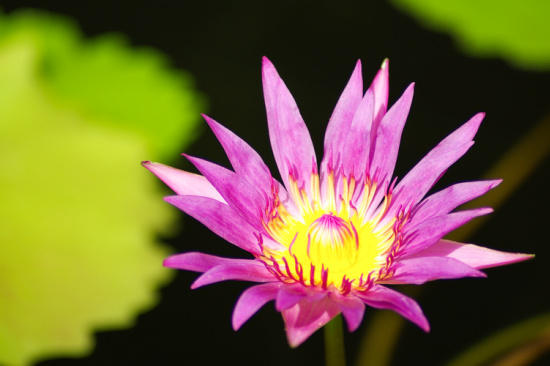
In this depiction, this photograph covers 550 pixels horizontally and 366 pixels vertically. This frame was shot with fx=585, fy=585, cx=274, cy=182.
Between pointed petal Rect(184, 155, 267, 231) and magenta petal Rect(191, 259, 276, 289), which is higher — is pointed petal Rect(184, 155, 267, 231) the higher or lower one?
the higher one

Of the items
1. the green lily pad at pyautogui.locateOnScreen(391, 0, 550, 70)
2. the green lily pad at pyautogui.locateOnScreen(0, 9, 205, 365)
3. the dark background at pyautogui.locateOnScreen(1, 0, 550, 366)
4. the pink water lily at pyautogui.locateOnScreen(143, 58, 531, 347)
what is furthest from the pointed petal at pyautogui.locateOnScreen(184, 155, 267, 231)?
the green lily pad at pyautogui.locateOnScreen(391, 0, 550, 70)

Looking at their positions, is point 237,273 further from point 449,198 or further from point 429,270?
point 449,198

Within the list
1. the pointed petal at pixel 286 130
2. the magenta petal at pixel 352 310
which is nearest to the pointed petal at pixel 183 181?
the pointed petal at pixel 286 130

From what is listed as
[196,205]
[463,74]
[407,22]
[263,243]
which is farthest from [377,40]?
[196,205]

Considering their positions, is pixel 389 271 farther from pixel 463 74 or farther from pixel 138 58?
pixel 463 74

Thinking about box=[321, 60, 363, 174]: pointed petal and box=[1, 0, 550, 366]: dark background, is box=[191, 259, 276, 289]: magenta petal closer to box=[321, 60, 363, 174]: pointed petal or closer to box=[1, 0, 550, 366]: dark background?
box=[321, 60, 363, 174]: pointed petal

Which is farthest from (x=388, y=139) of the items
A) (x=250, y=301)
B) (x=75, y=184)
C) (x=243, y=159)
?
(x=75, y=184)

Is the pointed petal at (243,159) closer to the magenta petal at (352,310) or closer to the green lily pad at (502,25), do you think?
the magenta petal at (352,310)

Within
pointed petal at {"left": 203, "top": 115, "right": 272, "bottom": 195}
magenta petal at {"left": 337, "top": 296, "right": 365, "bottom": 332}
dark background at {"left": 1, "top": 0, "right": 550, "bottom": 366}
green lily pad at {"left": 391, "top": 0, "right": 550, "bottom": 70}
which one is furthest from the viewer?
green lily pad at {"left": 391, "top": 0, "right": 550, "bottom": 70}
